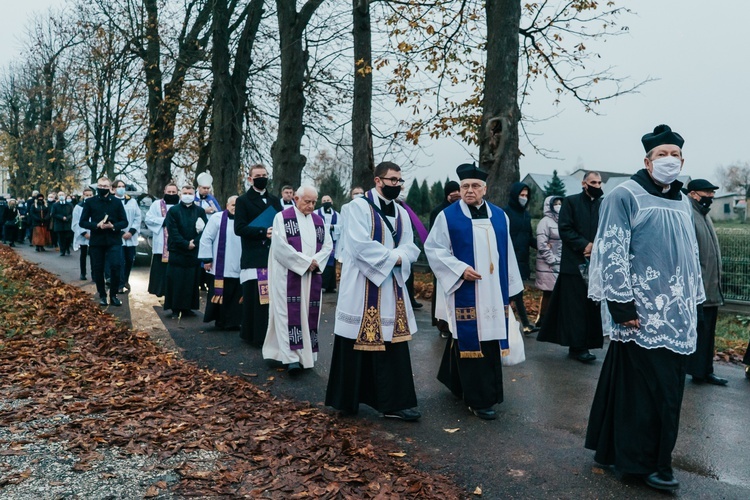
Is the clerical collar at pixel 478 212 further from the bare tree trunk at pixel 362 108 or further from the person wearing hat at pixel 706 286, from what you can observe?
the bare tree trunk at pixel 362 108

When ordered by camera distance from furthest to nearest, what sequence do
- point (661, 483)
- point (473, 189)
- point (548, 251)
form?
1. point (548, 251)
2. point (473, 189)
3. point (661, 483)

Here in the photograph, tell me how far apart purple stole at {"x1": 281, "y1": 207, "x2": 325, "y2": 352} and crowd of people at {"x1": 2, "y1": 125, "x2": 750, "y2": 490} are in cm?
1

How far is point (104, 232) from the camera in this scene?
39.2ft

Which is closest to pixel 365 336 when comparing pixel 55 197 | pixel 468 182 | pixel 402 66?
pixel 468 182

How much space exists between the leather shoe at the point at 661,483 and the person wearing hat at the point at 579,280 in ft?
12.4

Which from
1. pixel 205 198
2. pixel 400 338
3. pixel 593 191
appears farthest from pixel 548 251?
pixel 205 198

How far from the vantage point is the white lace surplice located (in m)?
4.46

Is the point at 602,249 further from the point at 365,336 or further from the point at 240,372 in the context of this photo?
the point at 240,372

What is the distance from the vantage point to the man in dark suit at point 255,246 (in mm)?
8789

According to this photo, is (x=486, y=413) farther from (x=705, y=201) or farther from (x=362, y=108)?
(x=362, y=108)

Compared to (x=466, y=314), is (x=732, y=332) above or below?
below

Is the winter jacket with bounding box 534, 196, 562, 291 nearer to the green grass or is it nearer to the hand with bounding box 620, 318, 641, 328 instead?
the green grass

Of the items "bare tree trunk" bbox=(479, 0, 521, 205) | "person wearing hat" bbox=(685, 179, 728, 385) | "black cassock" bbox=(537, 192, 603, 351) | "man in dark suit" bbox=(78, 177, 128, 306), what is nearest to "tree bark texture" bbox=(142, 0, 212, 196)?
"man in dark suit" bbox=(78, 177, 128, 306)

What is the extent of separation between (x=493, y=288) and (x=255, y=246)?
12.5 feet
